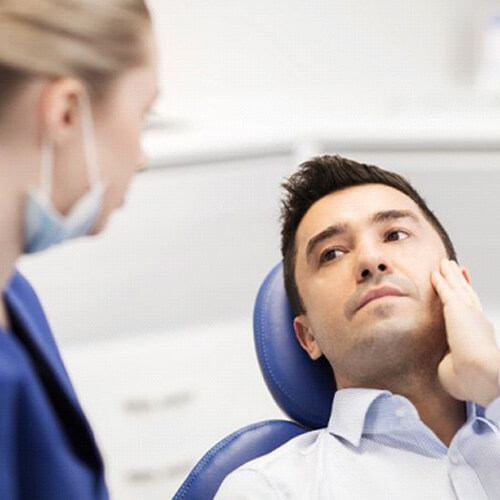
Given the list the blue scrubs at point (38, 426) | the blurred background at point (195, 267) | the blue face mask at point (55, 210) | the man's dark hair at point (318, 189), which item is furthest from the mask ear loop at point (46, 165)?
the blurred background at point (195, 267)

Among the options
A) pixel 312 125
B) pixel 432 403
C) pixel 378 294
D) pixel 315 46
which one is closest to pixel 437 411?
pixel 432 403

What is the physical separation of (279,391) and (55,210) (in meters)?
0.71

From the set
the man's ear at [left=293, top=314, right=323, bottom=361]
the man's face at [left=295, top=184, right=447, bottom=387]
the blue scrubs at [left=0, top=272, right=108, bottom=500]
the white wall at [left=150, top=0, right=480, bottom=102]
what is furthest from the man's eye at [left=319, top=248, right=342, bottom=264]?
the white wall at [left=150, top=0, right=480, bottom=102]

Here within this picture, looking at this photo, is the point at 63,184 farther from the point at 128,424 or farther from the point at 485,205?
the point at 485,205

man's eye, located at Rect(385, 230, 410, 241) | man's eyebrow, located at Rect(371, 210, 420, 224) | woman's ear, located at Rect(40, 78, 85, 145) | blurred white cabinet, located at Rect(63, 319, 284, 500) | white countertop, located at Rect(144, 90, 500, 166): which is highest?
woman's ear, located at Rect(40, 78, 85, 145)

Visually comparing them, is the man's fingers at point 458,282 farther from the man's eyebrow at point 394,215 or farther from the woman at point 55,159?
the woman at point 55,159

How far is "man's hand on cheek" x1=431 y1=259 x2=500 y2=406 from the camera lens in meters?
1.21

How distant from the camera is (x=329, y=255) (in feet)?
4.79

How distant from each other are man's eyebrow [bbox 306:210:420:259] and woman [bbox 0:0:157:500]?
59cm

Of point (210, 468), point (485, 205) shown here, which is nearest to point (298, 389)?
point (210, 468)

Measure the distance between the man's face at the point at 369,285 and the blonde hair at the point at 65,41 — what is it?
26.3 inches

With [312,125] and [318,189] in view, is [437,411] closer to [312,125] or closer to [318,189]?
[318,189]

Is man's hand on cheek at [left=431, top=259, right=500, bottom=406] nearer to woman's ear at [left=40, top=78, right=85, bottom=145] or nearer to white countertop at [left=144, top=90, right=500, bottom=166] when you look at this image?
woman's ear at [left=40, top=78, right=85, bottom=145]

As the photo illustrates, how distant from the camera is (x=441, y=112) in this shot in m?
2.73
